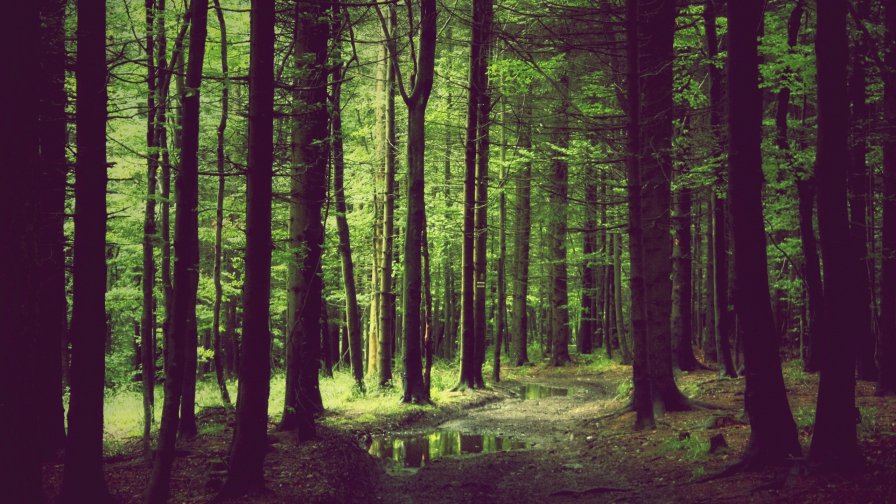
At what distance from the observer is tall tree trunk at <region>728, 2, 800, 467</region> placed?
25.3ft

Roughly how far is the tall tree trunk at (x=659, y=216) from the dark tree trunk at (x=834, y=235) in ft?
18.8

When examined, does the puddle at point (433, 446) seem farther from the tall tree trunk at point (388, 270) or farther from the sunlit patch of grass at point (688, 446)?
the tall tree trunk at point (388, 270)

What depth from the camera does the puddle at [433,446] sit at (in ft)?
37.5

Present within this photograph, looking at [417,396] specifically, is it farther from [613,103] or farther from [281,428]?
[613,103]

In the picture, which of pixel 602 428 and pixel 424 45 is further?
pixel 424 45

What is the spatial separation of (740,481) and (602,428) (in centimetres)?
526

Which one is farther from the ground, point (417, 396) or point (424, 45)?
point (424, 45)

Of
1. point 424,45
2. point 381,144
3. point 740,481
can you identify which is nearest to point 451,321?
point 381,144

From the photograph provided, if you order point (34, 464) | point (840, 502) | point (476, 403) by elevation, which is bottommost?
point (476, 403)

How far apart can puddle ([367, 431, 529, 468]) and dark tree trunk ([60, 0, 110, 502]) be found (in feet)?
17.2

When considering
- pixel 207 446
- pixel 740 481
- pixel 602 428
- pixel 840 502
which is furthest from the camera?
pixel 602 428

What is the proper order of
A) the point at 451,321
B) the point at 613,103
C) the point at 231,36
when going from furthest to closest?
the point at 451,321
the point at 613,103
the point at 231,36

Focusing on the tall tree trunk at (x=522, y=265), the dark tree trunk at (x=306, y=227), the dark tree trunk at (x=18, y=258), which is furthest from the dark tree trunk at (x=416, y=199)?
the tall tree trunk at (x=522, y=265)

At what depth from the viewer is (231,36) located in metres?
15.4
